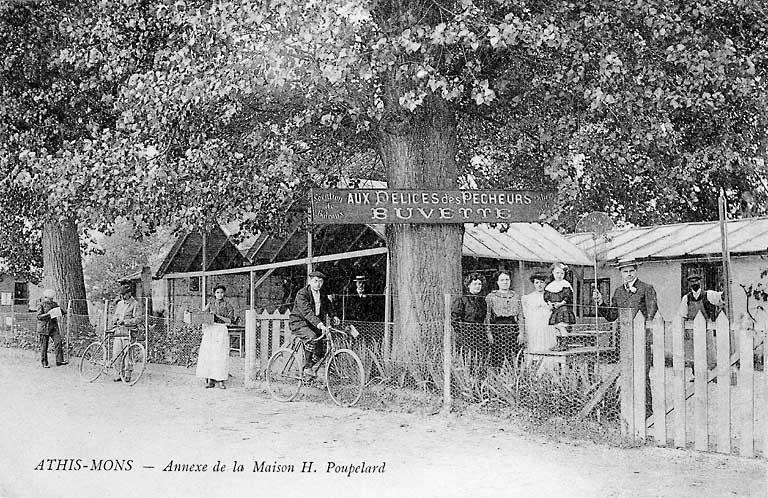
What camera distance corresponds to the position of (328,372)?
1091 centimetres

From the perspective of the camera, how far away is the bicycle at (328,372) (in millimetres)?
10820

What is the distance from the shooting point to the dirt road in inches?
263

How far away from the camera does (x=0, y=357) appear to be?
2041 cm

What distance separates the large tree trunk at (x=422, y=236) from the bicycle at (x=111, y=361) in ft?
14.0

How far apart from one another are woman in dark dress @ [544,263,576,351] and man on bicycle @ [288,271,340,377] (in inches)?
104

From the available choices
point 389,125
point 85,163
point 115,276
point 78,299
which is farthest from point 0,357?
point 115,276

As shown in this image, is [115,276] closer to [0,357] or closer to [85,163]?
[0,357]

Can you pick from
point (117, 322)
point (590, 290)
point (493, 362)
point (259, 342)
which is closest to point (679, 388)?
point (493, 362)

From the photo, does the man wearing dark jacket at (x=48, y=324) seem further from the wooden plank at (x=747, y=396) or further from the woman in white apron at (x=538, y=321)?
the wooden plank at (x=747, y=396)

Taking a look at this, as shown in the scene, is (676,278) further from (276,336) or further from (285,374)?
(285,374)

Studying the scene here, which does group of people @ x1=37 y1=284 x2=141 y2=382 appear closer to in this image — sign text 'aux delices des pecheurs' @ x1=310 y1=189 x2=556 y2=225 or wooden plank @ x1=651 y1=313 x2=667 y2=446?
sign text 'aux delices des pecheurs' @ x1=310 y1=189 x2=556 y2=225

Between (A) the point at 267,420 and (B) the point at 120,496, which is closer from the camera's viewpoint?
(B) the point at 120,496

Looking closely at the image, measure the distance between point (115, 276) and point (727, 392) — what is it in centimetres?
3583

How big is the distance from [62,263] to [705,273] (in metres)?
14.7
